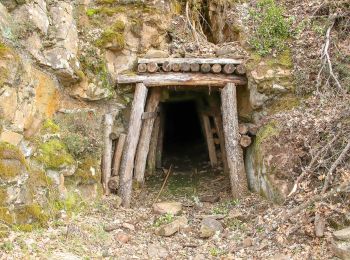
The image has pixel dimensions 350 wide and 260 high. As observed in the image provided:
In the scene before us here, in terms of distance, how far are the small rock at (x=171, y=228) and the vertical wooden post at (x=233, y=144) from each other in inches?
58.4

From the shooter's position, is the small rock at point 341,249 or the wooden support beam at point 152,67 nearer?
the small rock at point 341,249

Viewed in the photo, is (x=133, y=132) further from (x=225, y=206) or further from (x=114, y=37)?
(x=225, y=206)

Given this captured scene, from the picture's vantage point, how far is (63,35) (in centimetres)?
720

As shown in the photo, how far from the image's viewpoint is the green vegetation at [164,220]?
674cm

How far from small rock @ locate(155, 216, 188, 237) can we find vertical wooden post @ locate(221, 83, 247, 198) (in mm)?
1483

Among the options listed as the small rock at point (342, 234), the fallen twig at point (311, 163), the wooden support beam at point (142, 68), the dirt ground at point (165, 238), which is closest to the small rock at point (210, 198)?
the dirt ground at point (165, 238)

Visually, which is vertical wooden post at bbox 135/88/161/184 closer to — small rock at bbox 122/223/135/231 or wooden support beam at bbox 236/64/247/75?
small rock at bbox 122/223/135/231

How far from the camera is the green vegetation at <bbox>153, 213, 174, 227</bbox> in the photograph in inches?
265

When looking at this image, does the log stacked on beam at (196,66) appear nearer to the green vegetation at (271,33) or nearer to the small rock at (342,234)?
A: the green vegetation at (271,33)

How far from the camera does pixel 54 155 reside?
6.48 meters

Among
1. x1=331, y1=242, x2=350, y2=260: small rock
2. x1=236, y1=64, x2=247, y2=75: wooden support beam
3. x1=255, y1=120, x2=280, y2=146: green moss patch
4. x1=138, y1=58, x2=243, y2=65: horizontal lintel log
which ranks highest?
x1=138, y1=58, x2=243, y2=65: horizontal lintel log

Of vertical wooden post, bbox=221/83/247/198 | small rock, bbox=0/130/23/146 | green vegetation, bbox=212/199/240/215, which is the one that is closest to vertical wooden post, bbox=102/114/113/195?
small rock, bbox=0/130/23/146

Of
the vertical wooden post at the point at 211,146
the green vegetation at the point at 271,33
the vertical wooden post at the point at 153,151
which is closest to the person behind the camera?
the green vegetation at the point at 271,33

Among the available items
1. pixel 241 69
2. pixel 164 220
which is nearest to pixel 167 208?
pixel 164 220
